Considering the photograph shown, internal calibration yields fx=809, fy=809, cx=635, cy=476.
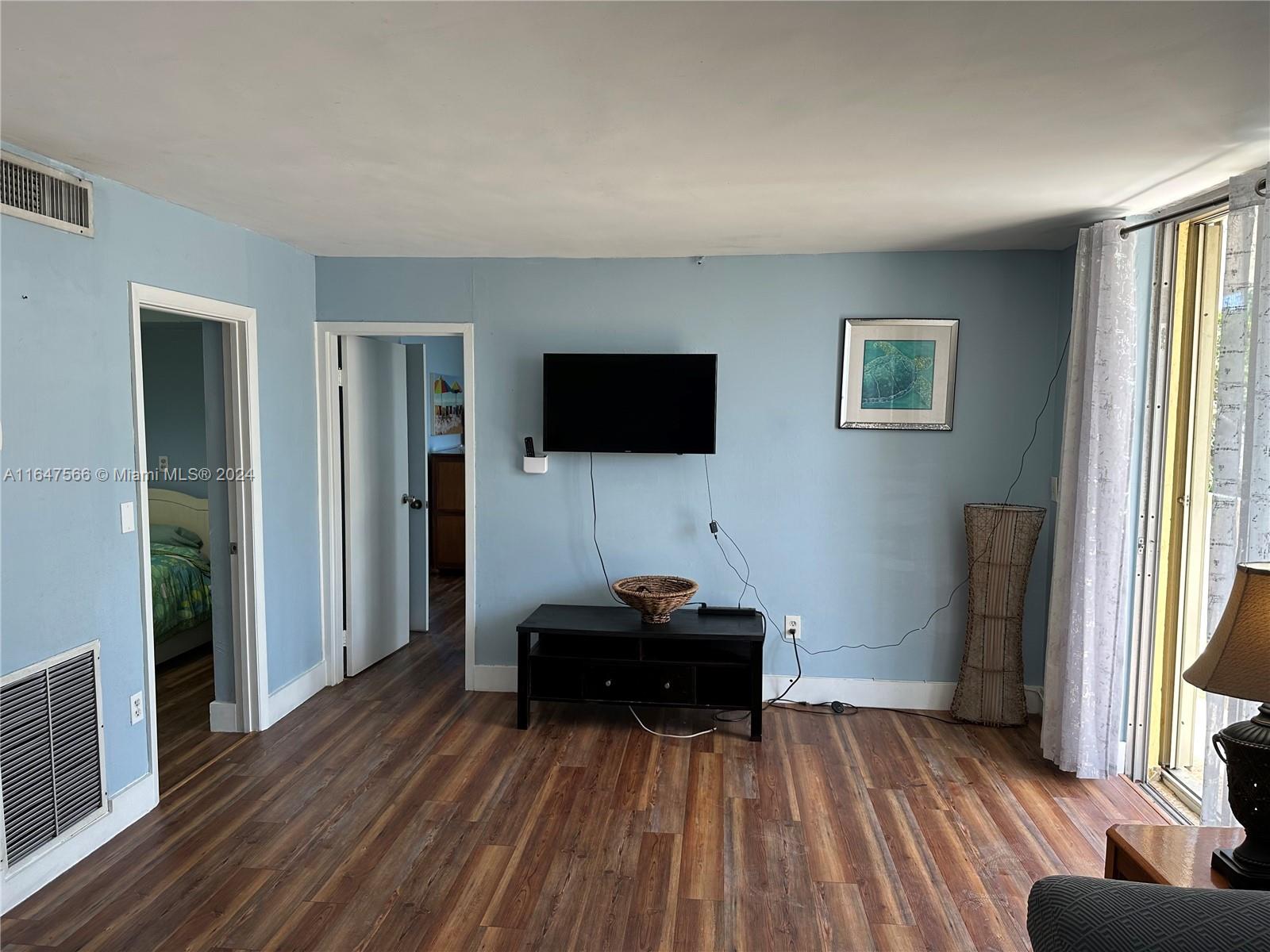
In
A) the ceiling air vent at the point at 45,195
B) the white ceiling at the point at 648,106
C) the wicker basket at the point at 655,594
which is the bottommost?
the wicker basket at the point at 655,594

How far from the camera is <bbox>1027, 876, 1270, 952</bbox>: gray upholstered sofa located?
1106mm

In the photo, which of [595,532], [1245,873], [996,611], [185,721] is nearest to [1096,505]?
[996,611]

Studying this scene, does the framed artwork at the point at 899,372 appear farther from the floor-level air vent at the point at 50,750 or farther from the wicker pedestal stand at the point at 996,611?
the floor-level air vent at the point at 50,750

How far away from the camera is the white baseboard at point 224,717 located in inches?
154

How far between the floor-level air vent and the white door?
184cm

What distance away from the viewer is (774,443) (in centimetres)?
427

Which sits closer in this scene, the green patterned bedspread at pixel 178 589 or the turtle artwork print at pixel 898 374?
the turtle artwork print at pixel 898 374

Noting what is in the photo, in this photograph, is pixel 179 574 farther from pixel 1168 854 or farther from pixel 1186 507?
pixel 1186 507

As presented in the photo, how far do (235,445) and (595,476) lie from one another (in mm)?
1766

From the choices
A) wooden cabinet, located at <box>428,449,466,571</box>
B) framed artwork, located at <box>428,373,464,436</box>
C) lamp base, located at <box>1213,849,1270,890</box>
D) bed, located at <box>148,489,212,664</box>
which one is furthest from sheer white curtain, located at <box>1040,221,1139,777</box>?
framed artwork, located at <box>428,373,464,436</box>

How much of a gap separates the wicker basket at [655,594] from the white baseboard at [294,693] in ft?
5.72

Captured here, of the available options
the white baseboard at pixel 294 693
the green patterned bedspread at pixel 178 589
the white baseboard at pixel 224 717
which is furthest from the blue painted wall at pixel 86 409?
the green patterned bedspread at pixel 178 589

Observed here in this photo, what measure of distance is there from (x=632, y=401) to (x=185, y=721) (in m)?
2.74

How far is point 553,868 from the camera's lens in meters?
2.76
